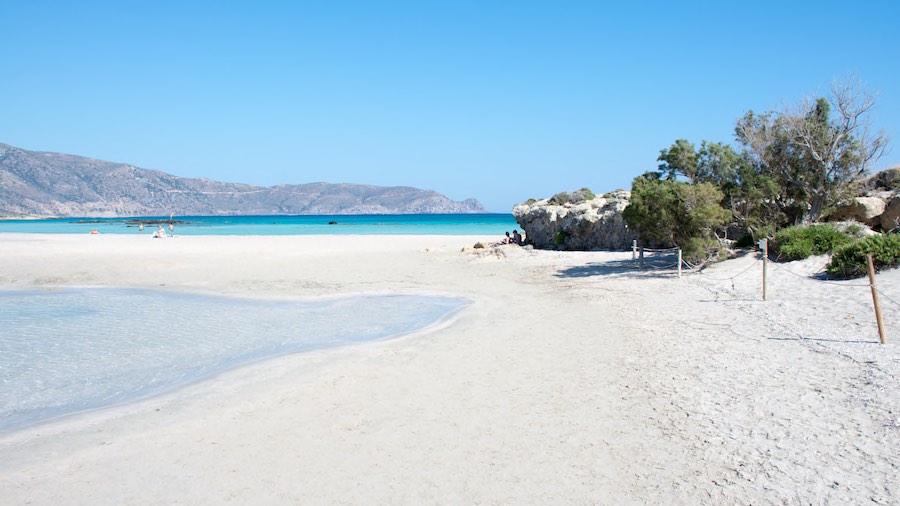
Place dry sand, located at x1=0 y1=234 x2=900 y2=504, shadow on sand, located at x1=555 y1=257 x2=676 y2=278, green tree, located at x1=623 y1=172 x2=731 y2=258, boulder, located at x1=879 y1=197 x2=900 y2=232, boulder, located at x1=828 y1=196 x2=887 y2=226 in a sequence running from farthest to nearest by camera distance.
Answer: boulder, located at x1=828 y1=196 x2=887 y2=226
boulder, located at x1=879 y1=197 x2=900 y2=232
shadow on sand, located at x1=555 y1=257 x2=676 y2=278
green tree, located at x1=623 y1=172 x2=731 y2=258
dry sand, located at x1=0 y1=234 x2=900 y2=504

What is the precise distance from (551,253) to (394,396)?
17873 millimetres

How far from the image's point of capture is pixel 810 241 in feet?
50.3

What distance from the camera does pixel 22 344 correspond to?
10.3m

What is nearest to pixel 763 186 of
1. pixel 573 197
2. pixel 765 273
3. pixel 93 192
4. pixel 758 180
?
pixel 758 180

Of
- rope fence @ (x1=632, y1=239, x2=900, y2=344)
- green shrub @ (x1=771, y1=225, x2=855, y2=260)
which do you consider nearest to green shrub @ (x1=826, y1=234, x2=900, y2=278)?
rope fence @ (x1=632, y1=239, x2=900, y2=344)

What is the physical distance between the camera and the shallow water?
7738 millimetres

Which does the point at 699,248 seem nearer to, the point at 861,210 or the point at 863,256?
the point at 863,256

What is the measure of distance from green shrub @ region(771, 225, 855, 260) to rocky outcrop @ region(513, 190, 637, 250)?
782 cm

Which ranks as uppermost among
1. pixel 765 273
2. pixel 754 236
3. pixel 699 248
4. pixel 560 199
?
pixel 560 199

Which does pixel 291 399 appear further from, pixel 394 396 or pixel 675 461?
pixel 675 461

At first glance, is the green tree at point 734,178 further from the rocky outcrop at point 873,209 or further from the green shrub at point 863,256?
the green shrub at point 863,256

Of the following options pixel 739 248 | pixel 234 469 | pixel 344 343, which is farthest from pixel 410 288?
pixel 234 469

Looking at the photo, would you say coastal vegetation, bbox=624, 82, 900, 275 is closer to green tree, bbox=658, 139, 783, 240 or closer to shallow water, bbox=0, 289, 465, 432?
green tree, bbox=658, 139, 783, 240

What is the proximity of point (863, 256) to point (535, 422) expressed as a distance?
1023 cm
